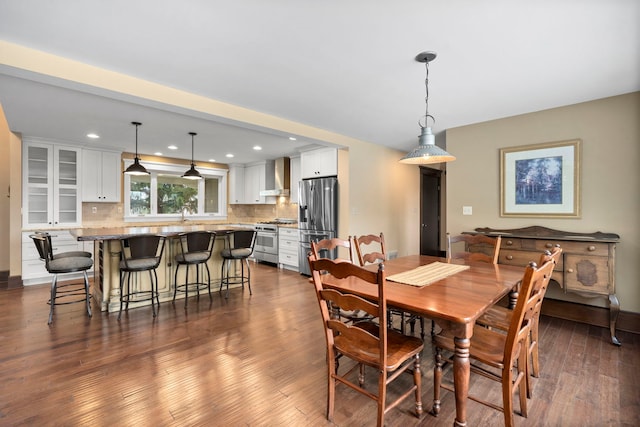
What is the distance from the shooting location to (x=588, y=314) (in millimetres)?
3275

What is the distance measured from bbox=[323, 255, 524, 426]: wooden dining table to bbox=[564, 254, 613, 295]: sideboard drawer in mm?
1177

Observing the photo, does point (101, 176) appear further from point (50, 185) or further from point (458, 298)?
point (458, 298)

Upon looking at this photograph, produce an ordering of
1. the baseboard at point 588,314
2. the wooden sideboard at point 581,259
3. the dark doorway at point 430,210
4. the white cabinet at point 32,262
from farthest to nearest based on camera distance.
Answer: the dark doorway at point 430,210 < the white cabinet at point 32,262 < the baseboard at point 588,314 < the wooden sideboard at point 581,259

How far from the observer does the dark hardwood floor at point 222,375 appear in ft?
5.83

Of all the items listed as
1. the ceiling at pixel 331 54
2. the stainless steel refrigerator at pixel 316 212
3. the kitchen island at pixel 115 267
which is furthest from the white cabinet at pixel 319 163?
the kitchen island at pixel 115 267

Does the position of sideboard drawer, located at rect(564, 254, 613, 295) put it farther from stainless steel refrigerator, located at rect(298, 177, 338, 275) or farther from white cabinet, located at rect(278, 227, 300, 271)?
white cabinet, located at rect(278, 227, 300, 271)

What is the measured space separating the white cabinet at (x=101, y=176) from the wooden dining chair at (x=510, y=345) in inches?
251

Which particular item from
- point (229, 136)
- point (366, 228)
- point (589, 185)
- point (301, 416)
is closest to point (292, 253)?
point (366, 228)

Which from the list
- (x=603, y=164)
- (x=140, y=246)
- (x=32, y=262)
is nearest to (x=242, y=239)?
(x=140, y=246)

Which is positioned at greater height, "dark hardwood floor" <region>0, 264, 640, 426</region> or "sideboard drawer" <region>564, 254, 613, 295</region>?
"sideboard drawer" <region>564, 254, 613, 295</region>

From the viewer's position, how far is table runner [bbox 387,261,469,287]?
200 centimetres

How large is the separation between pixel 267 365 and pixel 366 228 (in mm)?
3318

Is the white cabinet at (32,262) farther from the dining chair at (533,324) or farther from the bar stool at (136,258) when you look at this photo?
the dining chair at (533,324)

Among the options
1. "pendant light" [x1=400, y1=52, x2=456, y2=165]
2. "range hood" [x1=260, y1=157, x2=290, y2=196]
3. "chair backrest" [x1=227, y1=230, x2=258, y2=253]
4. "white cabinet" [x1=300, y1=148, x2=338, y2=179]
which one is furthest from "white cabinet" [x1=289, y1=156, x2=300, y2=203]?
"pendant light" [x1=400, y1=52, x2=456, y2=165]
